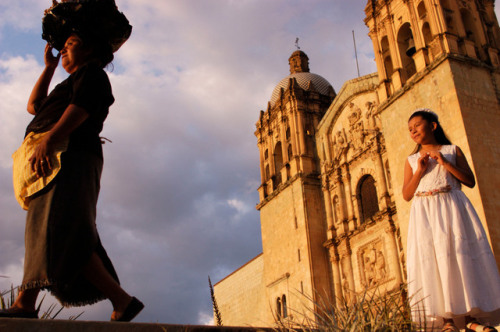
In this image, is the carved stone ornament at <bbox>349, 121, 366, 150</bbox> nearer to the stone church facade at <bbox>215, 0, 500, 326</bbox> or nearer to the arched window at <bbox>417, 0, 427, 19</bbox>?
the stone church facade at <bbox>215, 0, 500, 326</bbox>

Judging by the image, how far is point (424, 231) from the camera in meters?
3.54

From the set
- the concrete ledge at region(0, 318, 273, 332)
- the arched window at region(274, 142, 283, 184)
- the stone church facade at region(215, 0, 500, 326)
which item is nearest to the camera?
the concrete ledge at region(0, 318, 273, 332)

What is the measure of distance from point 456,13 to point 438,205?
40.0ft

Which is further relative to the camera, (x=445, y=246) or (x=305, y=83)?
(x=305, y=83)

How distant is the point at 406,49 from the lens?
1538 centimetres

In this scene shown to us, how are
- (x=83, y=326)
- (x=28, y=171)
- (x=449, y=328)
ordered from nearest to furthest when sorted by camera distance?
(x=83, y=326), (x=28, y=171), (x=449, y=328)

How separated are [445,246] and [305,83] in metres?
19.3

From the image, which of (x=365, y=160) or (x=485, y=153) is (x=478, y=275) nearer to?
(x=485, y=153)

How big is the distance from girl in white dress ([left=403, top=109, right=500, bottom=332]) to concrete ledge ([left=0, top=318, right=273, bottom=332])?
1.41 meters

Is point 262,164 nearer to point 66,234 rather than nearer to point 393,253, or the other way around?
point 393,253

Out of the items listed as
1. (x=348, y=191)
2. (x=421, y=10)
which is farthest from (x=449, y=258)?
(x=348, y=191)

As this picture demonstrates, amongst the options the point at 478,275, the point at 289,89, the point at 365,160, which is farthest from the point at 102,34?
the point at 289,89

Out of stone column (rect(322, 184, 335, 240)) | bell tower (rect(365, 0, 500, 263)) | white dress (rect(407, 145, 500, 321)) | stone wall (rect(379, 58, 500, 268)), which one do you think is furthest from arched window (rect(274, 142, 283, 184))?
white dress (rect(407, 145, 500, 321))

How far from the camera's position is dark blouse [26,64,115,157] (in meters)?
2.83
